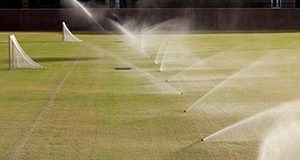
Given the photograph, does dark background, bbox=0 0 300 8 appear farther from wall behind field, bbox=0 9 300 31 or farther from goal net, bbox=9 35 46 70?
goal net, bbox=9 35 46 70

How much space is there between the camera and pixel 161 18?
50.6m

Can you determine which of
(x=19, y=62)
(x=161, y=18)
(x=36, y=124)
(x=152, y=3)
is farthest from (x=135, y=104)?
(x=152, y=3)

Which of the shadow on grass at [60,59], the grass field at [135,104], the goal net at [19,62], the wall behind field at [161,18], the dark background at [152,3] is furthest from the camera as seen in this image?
the dark background at [152,3]

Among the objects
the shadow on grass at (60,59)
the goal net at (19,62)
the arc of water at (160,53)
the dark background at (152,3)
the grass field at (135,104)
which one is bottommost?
the arc of water at (160,53)

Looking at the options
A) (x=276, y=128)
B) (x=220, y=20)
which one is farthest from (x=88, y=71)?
(x=220, y=20)

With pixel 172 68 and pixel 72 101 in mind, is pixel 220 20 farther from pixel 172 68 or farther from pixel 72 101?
pixel 72 101

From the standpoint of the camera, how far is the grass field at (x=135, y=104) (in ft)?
29.2

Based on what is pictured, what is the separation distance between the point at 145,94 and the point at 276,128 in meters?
4.36

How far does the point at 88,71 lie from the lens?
61.4 feet

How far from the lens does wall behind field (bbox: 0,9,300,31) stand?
48688 millimetres

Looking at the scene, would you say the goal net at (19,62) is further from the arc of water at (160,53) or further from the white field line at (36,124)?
the arc of water at (160,53)

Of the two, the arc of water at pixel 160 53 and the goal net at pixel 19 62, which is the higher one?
the goal net at pixel 19 62

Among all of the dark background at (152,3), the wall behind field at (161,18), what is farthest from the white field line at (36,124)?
the dark background at (152,3)

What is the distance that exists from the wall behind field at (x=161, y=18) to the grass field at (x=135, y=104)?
84.5ft
